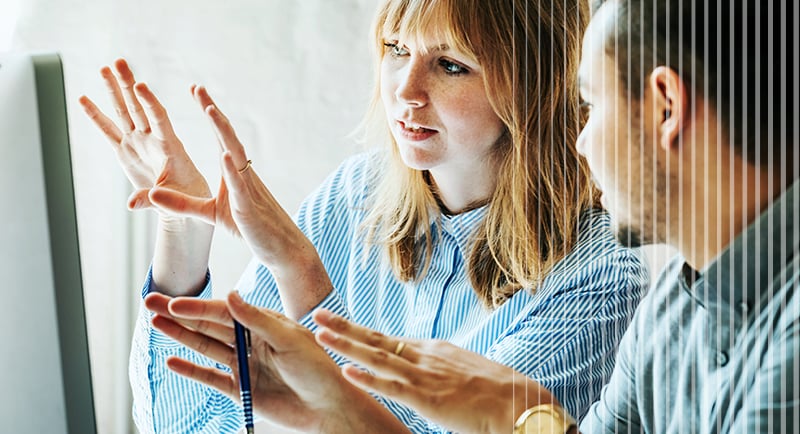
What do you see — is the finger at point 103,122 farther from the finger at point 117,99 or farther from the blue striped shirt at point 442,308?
the blue striped shirt at point 442,308

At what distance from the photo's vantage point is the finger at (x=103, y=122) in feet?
2.95

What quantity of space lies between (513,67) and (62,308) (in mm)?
464

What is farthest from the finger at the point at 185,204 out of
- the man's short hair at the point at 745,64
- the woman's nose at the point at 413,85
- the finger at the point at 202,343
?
the man's short hair at the point at 745,64

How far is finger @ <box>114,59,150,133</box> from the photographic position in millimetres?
878

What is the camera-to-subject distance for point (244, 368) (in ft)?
2.61

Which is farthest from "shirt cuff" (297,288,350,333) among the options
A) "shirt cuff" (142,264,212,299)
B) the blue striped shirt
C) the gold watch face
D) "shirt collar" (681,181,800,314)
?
"shirt collar" (681,181,800,314)

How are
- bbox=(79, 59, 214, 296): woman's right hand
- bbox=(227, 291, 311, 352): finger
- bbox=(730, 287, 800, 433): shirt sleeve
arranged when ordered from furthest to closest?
1. bbox=(79, 59, 214, 296): woman's right hand
2. bbox=(227, 291, 311, 352): finger
3. bbox=(730, 287, 800, 433): shirt sleeve

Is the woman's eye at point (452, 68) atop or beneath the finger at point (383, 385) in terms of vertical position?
atop

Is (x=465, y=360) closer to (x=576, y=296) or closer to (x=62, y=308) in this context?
(x=576, y=296)

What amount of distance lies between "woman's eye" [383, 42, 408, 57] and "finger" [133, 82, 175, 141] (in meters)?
0.23

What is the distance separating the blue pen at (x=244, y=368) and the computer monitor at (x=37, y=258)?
0.46 ft

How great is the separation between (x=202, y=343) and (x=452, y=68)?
0.34 meters

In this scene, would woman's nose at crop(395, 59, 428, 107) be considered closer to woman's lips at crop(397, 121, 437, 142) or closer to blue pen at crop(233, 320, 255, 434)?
woman's lips at crop(397, 121, 437, 142)

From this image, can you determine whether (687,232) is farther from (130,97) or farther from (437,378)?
(130,97)
